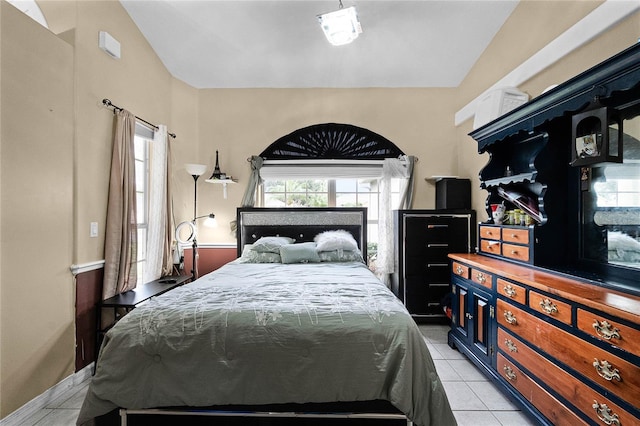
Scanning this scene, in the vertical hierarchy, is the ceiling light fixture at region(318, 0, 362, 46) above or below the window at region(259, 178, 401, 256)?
above

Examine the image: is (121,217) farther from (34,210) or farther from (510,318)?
(510,318)

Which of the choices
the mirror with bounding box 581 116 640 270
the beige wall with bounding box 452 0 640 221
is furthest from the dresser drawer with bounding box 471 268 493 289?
the beige wall with bounding box 452 0 640 221

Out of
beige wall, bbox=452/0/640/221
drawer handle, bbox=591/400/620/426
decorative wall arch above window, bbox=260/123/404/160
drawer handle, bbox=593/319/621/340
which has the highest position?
beige wall, bbox=452/0/640/221

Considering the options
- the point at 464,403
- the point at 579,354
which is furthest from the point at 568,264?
the point at 464,403

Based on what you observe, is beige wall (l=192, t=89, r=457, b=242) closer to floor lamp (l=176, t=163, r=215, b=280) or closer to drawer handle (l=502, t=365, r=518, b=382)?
floor lamp (l=176, t=163, r=215, b=280)

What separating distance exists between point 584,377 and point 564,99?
4.98ft

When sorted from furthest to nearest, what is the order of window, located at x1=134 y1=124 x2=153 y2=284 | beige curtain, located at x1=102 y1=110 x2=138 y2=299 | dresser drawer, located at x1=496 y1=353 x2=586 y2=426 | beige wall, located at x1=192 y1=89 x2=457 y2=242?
1. beige wall, located at x1=192 y1=89 x2=457 y2=242
2. window, located at x1=134 y1=124 x2=153 y2=284
3. beige curtain, located at x1=102 y1=110 x2=138 y2=299
4. dresser drawer, located at x1=496 y1=353 x2=586 y2=426

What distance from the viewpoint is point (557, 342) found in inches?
65.9

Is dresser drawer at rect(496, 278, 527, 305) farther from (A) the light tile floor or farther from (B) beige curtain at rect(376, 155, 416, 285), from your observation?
(B) beige curtain at rect(376, 155, 416, 285)

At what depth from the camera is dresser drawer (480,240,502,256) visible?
2.66 meters

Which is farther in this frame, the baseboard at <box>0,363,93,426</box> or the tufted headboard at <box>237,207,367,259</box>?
the tufted headboard at <box>237,207,367,259</box>

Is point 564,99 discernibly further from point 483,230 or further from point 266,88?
point 266,88

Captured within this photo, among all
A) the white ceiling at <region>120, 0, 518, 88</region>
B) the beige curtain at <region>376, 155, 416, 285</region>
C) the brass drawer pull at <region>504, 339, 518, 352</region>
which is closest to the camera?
the brass drawer pull at <region>504, 339, 518, 352</region>

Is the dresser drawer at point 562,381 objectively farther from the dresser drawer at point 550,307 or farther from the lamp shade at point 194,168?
the lamp shade at point 194,168
